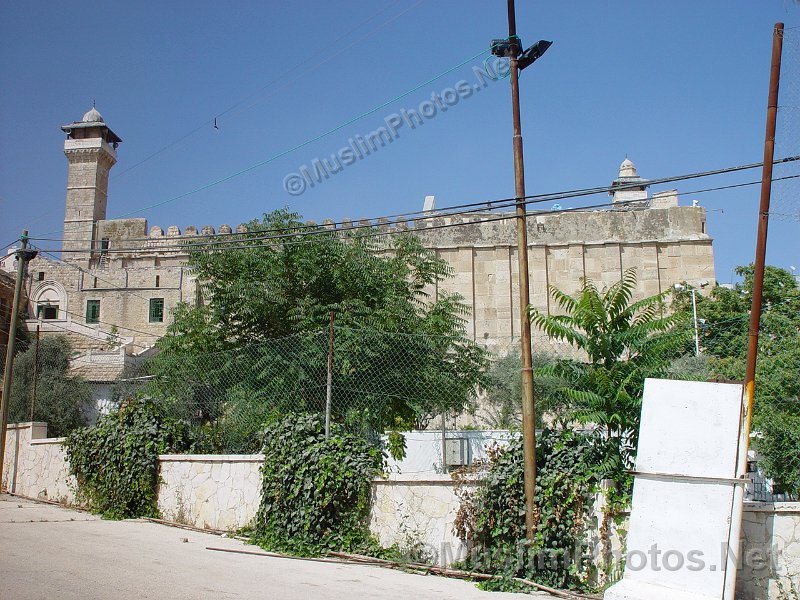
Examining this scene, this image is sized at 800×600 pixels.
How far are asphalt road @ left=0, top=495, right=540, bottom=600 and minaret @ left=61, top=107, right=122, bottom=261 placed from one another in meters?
39.7

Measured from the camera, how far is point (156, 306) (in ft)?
133

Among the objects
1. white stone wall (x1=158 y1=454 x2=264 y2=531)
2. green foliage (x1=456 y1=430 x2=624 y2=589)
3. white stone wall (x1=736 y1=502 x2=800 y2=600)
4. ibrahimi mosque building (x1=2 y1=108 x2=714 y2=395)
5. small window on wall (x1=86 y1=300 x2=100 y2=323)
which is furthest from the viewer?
small window on wall (x1=86 y1=300 x2=100 y2=323)

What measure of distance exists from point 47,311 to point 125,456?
3499cm

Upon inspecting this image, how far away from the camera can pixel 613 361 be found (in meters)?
7.98

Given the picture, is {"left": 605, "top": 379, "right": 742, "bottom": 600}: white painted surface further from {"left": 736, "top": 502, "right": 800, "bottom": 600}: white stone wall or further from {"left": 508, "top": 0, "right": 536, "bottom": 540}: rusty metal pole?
{"left": 508, "top": 0, "right": 536, "bottom": 540}: rusty metal pole

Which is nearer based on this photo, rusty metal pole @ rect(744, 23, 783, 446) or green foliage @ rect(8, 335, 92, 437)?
rusty metal pole @ rect(744, 23, 783, 446)

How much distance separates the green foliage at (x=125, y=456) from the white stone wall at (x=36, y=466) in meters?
0.75

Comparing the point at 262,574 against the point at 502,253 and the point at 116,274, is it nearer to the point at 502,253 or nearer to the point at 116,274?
the point at 502,253

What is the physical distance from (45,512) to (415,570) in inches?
282

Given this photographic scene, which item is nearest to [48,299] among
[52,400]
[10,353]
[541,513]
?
[52,400]

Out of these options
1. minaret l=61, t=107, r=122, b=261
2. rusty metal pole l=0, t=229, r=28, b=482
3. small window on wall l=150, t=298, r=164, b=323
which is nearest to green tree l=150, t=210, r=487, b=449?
rusty metal pole l=0, t=229, r=28, b=482

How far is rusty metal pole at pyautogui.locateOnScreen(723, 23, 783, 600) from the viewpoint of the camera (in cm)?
632

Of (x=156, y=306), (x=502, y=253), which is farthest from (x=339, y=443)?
(x=156, y=306)

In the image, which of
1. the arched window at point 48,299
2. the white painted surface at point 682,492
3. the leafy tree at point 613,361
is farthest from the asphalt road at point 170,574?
the arched window at point 48,299
